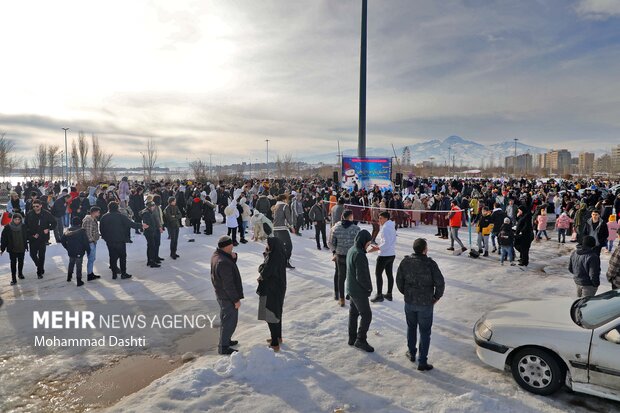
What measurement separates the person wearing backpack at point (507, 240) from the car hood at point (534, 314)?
543cm

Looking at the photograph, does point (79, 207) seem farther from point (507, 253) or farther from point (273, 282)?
point (507, 253)

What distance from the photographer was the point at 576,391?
4.53 metres

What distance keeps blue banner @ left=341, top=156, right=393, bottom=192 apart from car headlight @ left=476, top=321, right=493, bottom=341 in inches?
711

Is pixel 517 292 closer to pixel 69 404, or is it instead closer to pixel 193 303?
pixel 193 303

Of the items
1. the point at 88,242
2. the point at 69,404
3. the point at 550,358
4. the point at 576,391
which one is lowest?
the point at 69,404

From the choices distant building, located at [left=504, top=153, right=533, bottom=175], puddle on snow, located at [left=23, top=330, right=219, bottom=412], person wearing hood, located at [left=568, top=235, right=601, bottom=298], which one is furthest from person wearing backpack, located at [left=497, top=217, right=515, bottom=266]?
distant building, located at [left=504, top=153, right=533, bottom=175]

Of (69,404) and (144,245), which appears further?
(144,245)

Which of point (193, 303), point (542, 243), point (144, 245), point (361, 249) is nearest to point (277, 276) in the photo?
point (361, 249)

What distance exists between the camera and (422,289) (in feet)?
16.9

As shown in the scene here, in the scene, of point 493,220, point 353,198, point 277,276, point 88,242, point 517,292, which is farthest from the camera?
point 353,198

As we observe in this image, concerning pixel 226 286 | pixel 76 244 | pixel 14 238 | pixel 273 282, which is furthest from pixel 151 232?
pixel 273 282

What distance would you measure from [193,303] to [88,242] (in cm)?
351

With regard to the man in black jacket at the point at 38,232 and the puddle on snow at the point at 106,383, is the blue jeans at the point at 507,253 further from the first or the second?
the man in black jacket at the point at 38,232

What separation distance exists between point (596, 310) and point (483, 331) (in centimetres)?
138
